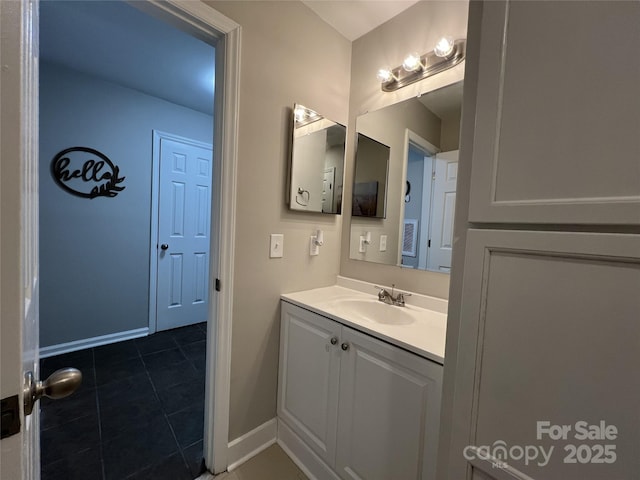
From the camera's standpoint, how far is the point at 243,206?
1.39 metres

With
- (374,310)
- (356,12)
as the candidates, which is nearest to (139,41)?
(356,12)

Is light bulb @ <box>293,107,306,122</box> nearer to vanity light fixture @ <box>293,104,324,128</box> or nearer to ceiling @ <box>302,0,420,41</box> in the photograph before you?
vanity light fixture @ <box>293,104,324,128</box>

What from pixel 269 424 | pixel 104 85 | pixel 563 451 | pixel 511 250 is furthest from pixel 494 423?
pixel 104 85

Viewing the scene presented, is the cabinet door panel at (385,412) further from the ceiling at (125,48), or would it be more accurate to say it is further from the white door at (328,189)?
the ceiling at (125,48)

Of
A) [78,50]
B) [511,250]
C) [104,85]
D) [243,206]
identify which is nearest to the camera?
[511,250]

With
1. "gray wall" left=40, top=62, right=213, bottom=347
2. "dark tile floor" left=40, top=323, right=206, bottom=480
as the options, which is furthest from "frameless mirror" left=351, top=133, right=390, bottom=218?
"gray wall" left=40, top=62, right=213, bottom=347

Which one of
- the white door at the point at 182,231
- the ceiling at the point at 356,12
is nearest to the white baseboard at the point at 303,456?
the white door at the point at 182,231

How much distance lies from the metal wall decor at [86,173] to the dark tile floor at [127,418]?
1494 millimetres

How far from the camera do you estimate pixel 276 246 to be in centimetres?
154

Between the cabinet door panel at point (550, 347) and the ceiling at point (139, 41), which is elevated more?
the ceiling at point (139, 41)

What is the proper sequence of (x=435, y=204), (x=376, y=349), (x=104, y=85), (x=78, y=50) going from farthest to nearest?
1. (x=104, y=85)
2. (x=78, y=50)
3. (x=435, y=204)
4. (x=376, y=349)

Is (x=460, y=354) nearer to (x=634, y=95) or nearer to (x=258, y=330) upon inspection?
(x=634, y=95)

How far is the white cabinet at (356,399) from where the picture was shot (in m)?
0.96

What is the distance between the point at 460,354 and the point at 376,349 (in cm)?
48
